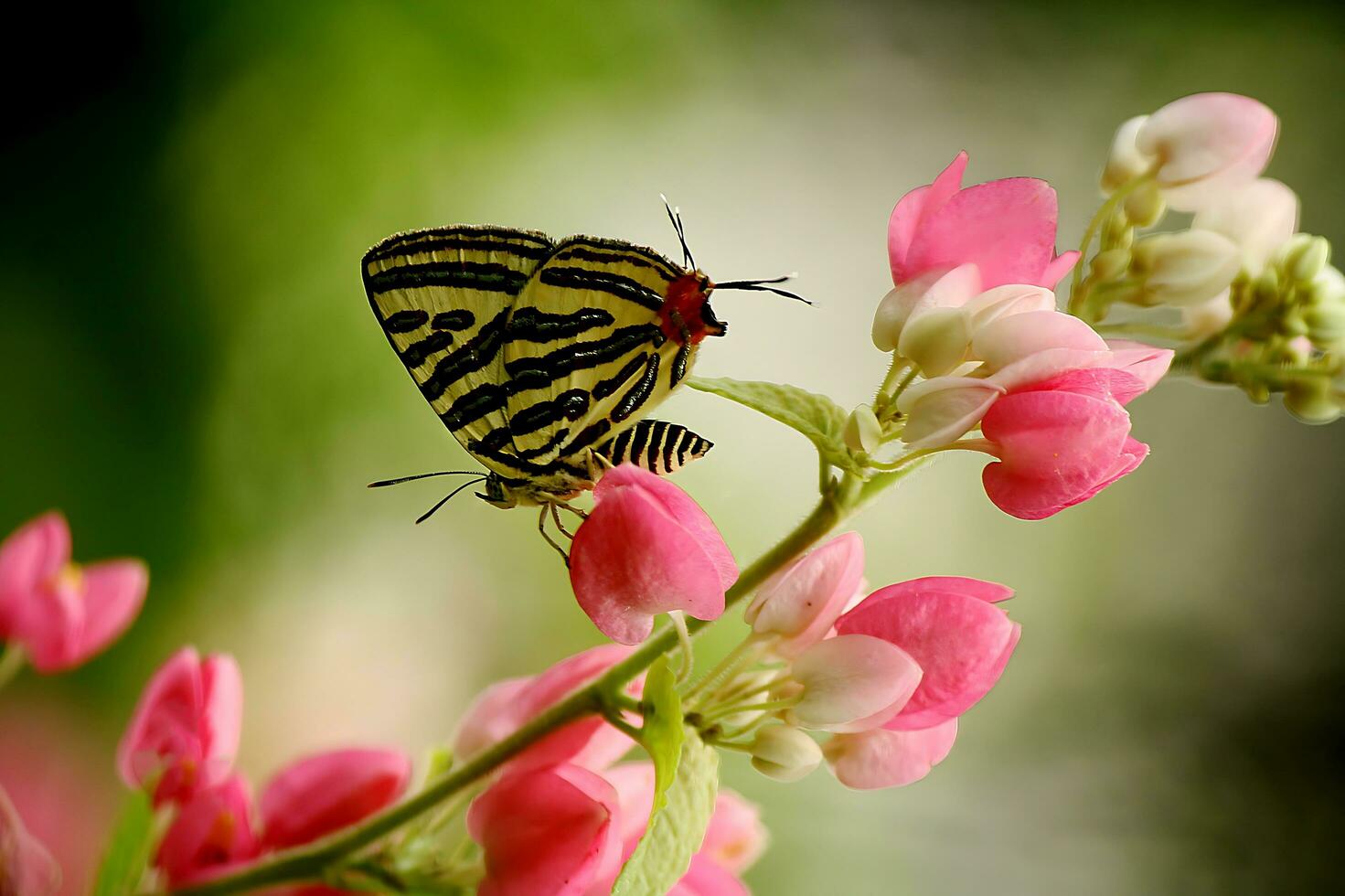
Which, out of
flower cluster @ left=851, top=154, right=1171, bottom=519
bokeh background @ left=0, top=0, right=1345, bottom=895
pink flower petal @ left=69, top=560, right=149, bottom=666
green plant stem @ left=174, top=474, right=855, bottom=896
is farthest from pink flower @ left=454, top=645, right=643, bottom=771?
bokeh background @ left=0, top=0, right=1345, bottom=895

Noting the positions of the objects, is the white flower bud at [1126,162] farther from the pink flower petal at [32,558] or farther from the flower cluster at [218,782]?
the pink flower petal at [32,558]

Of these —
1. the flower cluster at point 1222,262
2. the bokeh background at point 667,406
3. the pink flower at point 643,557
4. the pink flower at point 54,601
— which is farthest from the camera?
the bokeh background at point 667,406

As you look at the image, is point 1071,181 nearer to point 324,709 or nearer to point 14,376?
point 324,709

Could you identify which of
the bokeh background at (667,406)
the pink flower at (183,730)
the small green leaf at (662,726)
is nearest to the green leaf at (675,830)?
the small green leaf at (662,726)

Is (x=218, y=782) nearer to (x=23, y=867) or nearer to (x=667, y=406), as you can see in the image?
(x=23, y=867)

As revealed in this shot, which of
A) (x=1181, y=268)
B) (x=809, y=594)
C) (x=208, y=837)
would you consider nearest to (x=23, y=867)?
(x=208, y=837)

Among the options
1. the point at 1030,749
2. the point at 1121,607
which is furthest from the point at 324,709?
the point at 1121,607
